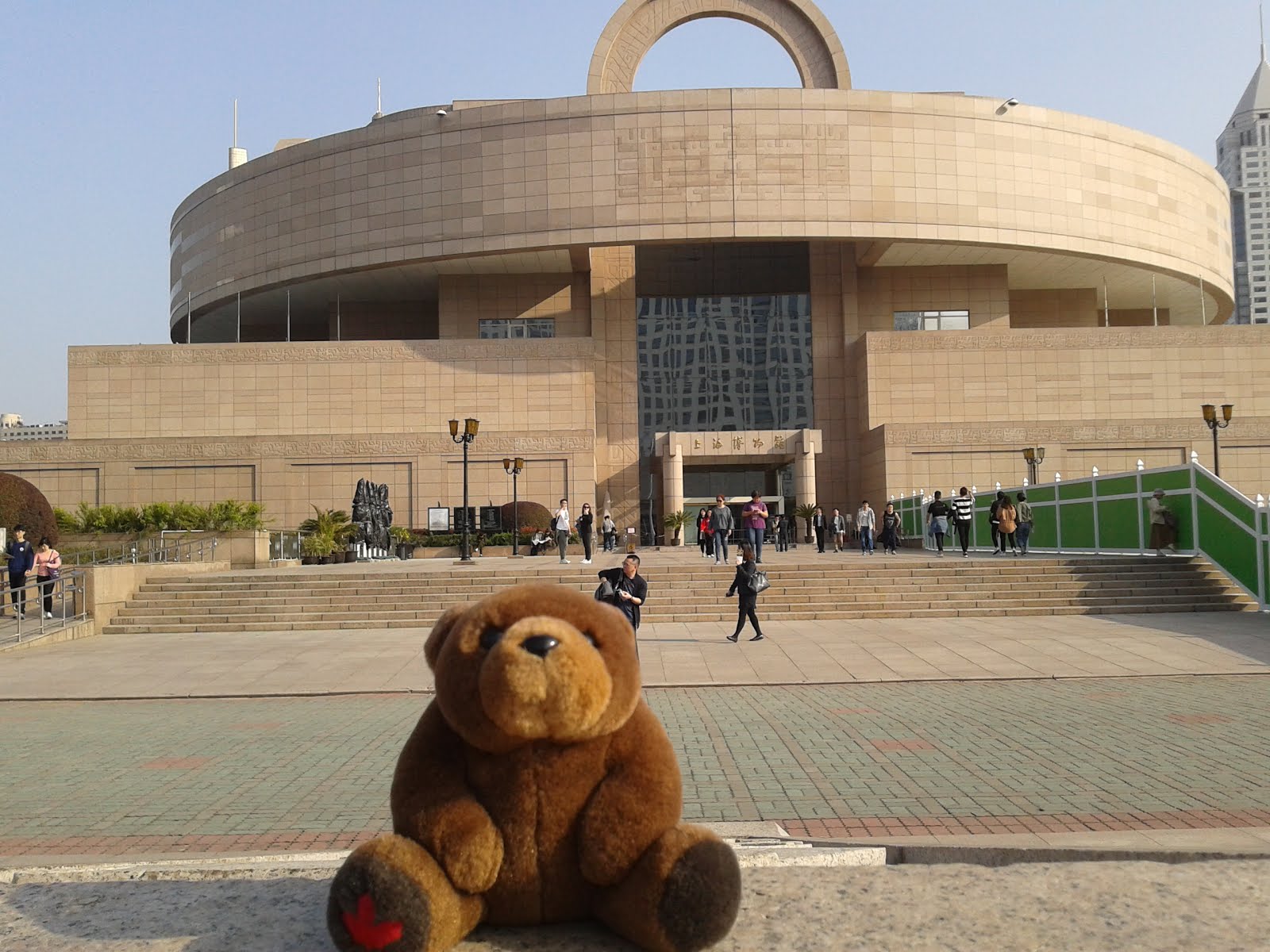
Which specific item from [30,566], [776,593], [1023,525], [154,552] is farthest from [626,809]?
[154,552]

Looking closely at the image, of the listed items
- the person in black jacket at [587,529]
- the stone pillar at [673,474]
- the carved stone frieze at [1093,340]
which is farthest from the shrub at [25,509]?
the carved stone frieze at [1093,340]

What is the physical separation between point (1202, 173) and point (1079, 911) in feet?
Answer: 173

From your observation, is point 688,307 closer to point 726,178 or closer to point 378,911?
point 726,178

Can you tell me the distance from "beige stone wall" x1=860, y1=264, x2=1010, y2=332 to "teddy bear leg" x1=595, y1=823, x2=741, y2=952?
152ft

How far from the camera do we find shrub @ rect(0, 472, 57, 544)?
82.8 ft

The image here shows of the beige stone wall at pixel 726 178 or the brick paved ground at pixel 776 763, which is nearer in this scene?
the brick paved ground at pixel 776 763

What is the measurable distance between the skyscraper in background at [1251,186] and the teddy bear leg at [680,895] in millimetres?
184157

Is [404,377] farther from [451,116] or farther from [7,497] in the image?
[7,497]

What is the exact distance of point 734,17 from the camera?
48.2 meters

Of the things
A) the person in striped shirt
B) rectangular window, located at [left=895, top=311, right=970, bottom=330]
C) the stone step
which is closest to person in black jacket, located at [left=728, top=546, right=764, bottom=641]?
the stone step

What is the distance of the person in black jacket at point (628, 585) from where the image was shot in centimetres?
1186

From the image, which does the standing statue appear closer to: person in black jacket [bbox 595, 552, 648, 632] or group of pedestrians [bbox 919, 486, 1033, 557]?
group of pedestrians [bbox 919, 486, 1033, 557]

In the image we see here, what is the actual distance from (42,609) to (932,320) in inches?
1550

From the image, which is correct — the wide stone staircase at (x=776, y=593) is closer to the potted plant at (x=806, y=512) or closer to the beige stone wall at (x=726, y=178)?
the potted plant at (x=806, y=512)
